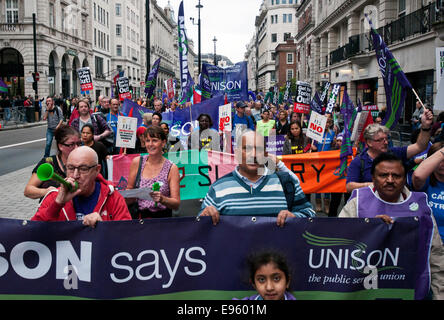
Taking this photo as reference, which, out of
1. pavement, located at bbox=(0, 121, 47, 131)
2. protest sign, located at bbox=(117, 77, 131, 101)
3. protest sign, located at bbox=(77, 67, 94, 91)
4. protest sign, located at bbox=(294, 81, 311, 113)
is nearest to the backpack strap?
protest sign, located at bbox=(294, 81, 311, 113)

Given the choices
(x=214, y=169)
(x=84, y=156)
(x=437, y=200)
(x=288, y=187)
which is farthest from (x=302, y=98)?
(x=84, y=156)

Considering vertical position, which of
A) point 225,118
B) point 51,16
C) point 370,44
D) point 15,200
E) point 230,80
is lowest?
point 15,200

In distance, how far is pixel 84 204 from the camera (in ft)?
10.9

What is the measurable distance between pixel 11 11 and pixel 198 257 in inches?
1924

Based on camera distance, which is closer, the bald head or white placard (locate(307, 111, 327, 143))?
the bald head

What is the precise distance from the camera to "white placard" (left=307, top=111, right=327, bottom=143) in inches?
368

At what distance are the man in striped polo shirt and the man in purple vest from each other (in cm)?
45

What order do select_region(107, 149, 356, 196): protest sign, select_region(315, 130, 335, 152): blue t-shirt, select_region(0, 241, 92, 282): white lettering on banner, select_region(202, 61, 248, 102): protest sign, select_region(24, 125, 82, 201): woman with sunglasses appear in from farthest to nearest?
select_region(202, 61, 248, 102): protest sign < select_region(315, 130, 335, 152): blue t-shirt < select_region(107, 149, 356, 196): protest sign < select_region(24, 125, 82, 201): woman with sunglasses < select_region(0, 241, 92, 282): white lettering on banner

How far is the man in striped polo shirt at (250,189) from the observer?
11.1ft

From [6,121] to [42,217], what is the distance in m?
31.1

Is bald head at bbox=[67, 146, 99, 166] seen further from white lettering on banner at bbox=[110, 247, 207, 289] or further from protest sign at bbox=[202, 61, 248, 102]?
protest sign at bbox=[202, 61, 248, 102]

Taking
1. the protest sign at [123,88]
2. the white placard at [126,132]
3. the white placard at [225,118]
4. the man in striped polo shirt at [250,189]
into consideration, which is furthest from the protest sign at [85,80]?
the man in striped polo shirt at [250,189]

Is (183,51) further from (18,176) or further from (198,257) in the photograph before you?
(198,257)

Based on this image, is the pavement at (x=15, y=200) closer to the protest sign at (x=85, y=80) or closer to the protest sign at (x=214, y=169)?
the protest sign at (x=214, y=169)
